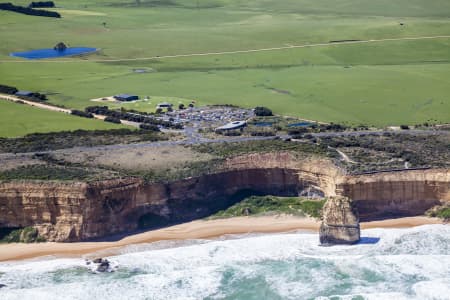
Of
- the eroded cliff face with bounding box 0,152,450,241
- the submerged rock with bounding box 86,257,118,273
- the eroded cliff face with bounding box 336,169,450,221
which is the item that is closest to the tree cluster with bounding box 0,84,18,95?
the eroded cliff face with bounding box 0,152,450,241

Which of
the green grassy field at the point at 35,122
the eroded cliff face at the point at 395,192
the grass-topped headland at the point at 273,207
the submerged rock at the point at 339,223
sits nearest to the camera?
the submerged rock at the point at 339,223

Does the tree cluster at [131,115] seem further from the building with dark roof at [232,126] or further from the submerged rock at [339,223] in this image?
the submerged rock at [339,223]

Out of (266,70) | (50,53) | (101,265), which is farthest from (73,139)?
(50,53)

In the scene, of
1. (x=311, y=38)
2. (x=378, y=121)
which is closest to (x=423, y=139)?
(x=378, y=121)

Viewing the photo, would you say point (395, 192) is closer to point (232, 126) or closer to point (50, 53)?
point (232, 126)

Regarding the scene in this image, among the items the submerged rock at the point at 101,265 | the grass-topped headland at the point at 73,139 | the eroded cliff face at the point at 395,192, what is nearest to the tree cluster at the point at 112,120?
the grass-topped headland at the point at 73,139

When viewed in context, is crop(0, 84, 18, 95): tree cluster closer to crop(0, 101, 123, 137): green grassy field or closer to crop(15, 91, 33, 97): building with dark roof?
crop(15, 91, 33, 97): building with dark roof
